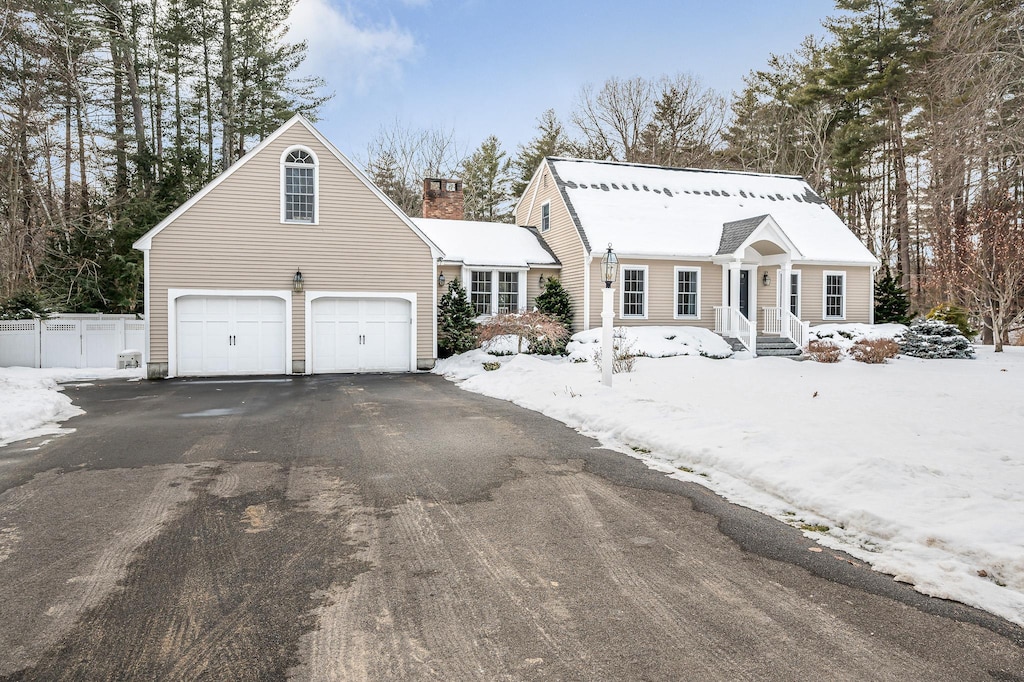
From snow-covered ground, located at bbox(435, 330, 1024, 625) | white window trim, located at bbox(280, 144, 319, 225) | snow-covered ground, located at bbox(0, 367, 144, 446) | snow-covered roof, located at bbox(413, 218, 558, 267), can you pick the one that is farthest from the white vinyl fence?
snow-covered ground, located at bbox(435, 330, 1024, 625)

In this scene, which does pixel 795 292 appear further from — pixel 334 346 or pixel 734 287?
pixel 334 346

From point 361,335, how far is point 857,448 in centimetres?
1332

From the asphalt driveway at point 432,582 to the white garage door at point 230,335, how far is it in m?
9.66

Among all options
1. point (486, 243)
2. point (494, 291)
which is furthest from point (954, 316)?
point (486, 243)

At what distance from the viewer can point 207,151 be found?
28.7 meters

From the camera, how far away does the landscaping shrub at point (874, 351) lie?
52.3ft

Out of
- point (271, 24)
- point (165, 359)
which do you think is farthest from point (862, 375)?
point (271, 24)

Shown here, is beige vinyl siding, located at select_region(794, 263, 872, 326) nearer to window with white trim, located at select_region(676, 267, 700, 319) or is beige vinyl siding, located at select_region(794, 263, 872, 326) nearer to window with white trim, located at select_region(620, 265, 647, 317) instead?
window with white trim, located at select_region(676, 267, 700, 319)

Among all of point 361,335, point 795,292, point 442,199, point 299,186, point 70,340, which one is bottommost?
point 70,340

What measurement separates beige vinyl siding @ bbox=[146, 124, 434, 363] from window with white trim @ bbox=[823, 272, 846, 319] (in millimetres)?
14088

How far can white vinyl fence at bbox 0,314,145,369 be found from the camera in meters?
17.1

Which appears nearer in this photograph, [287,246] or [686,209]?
[287,246]

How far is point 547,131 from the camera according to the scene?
3691cm

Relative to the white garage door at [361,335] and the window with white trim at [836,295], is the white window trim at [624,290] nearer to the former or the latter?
the white garage door at [361,335]
